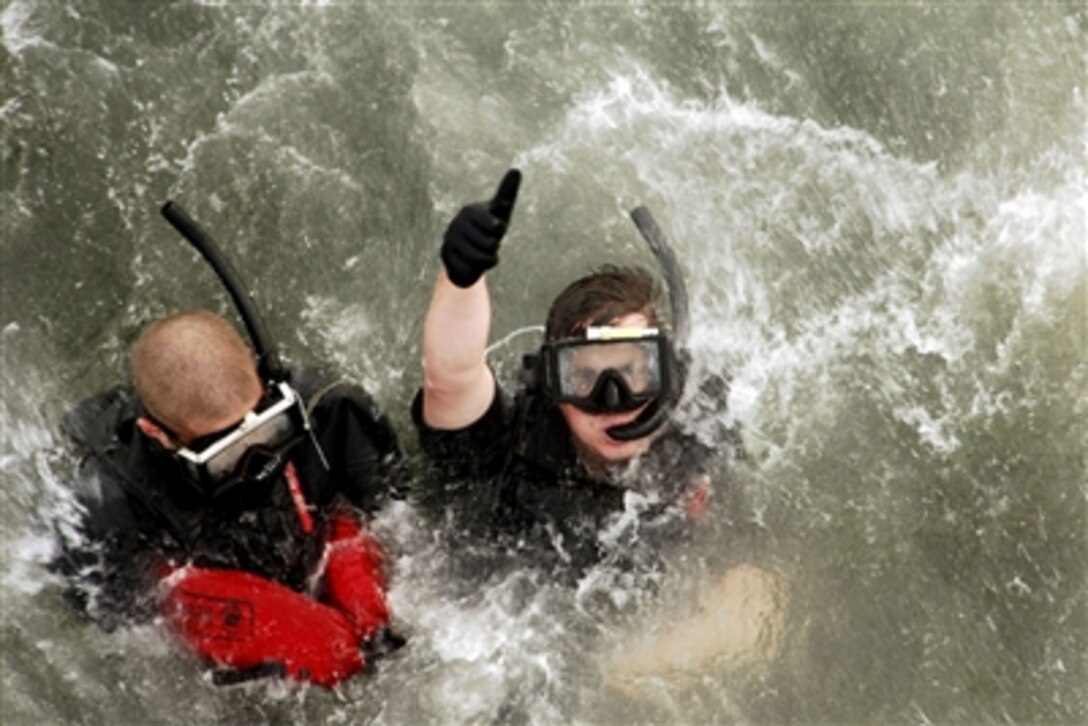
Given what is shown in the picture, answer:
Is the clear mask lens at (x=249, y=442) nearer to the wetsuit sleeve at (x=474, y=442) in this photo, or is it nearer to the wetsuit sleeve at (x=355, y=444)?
the wetsuit sleeve at (x=355, y=444)

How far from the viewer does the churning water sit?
3.76m

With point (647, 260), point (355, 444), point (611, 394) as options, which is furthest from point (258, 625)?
point (647, 260)

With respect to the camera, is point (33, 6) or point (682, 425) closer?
point (682, 425)

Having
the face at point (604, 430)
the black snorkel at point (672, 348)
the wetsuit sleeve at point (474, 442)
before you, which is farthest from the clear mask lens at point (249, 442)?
the black snorkel at point (672, 348)

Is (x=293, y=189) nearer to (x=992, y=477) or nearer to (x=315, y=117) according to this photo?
(x=315, y=117)

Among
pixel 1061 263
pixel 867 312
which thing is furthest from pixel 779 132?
pixel 1061 263

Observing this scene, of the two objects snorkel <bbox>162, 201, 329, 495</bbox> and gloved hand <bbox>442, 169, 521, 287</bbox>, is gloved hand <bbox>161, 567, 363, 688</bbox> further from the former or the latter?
gloved hand <bbox>442, 169, 521, 287</bbox>

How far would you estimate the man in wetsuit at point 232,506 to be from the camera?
294 cm

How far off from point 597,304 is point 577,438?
15.0 inches

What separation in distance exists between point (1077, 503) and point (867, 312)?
3.08ft

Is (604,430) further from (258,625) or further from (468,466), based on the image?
(258,625)

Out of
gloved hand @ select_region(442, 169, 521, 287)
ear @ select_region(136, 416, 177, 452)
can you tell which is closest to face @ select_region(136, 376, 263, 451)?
ear @ select_region(136, 416, 177, 452)

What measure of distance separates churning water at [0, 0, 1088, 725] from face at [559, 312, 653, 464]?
58 cm

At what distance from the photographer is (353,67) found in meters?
4.45
